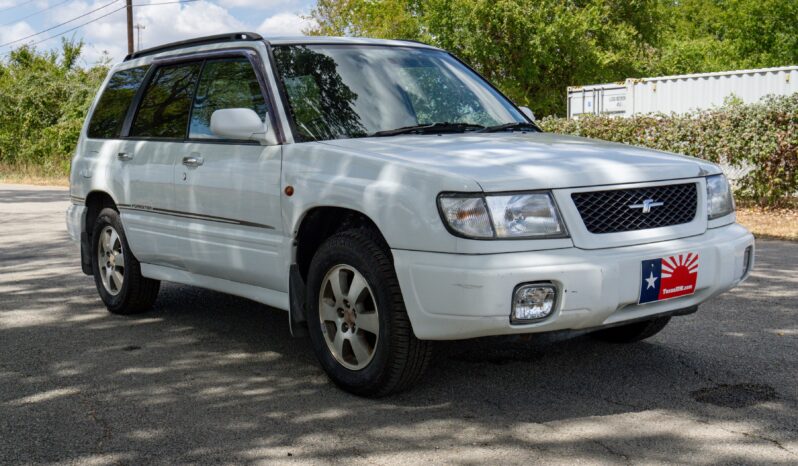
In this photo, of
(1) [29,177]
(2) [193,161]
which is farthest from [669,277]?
(1) [29,177]

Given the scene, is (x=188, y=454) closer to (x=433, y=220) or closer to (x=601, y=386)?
(x=433, y=220)

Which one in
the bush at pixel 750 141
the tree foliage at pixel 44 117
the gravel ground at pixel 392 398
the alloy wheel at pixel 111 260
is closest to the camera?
the gravel ground at pixel 392 398

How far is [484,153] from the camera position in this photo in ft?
14.6

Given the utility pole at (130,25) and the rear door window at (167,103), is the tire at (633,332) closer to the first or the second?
the rear door window at (167,103)

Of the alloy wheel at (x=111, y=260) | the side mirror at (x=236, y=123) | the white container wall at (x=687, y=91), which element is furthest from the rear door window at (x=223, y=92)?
the white container wall at (x=687, y=91)

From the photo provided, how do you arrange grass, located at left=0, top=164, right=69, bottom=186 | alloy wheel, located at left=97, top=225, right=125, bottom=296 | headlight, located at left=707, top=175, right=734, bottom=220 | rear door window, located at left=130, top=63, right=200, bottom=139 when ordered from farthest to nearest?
grass, located at left=0, top=164, right=69, bottom=186 → alloy wheel, located at left=97, top=225, right=125, bottom=296 → rear door window, located at left=130, top=63, right=200, bottom=139 → headlight, located at left=707, top=175, right=734, bottom=220

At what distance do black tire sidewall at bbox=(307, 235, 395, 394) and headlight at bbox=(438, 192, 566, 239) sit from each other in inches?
19.7

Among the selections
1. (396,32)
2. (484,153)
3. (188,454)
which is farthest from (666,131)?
(396,32)

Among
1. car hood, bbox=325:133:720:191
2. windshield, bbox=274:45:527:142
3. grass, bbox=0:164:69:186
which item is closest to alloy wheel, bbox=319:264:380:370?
car hood, bbox=325:133:720:191

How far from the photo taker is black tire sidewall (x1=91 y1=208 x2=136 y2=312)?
654cm

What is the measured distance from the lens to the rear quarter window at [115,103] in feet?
21.7

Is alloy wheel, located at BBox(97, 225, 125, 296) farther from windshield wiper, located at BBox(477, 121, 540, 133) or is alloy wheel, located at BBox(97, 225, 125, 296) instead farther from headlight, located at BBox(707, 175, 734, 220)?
headlight, located at BBox(707, 175, 734, 220)

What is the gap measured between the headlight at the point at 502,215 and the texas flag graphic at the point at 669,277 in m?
0.46

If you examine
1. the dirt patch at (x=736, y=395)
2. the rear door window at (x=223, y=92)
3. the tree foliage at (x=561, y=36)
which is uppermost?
the tree foliage at (x=561, y=36)
